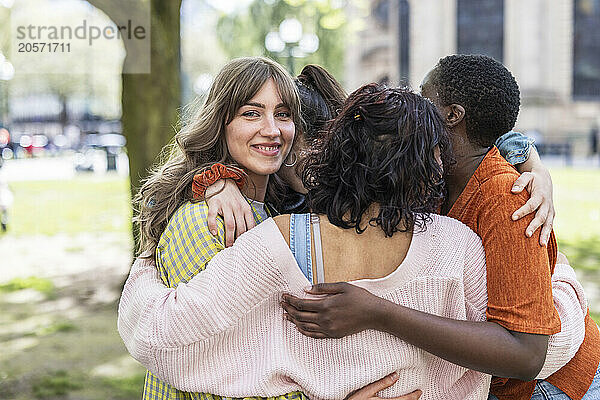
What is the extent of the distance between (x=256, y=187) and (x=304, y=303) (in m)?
0.86

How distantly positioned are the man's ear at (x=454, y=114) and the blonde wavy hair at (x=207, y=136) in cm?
57

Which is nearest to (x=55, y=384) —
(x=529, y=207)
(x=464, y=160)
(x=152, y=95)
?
(x=152, y=95)

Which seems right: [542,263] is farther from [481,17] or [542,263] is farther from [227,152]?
[481,17]

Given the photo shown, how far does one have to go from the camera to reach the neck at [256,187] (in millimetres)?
2713

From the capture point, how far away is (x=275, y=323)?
211 centimetres

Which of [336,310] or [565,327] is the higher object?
[336,310]

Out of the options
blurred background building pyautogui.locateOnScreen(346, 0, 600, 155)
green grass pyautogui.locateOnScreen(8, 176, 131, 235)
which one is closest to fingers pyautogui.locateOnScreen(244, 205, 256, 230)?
green grass pyautogui.locateOnScreen(8, 176, 131, 235)

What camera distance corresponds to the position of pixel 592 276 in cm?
985

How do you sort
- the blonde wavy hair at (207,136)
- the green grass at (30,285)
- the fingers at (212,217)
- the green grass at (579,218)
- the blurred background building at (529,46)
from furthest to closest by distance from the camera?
1. the blurred background building at (529,46)
2. the green grass at (579,218)
3. the green grass at (30,285)
4. the blonde wavy hair at (207,136)
5. the fingers at (212,217)

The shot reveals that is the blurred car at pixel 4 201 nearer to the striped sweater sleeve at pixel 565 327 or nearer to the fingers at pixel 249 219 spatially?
the fingers at pixel 249 219

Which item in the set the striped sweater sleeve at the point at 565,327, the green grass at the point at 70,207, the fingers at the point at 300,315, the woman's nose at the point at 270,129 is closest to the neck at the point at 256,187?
the woman's nose at the point at 270,129

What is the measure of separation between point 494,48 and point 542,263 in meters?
43.7

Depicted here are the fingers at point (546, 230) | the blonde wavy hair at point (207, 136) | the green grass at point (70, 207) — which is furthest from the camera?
the green grass at point (70, 207)

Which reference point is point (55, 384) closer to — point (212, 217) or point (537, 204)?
point (212, 217)
